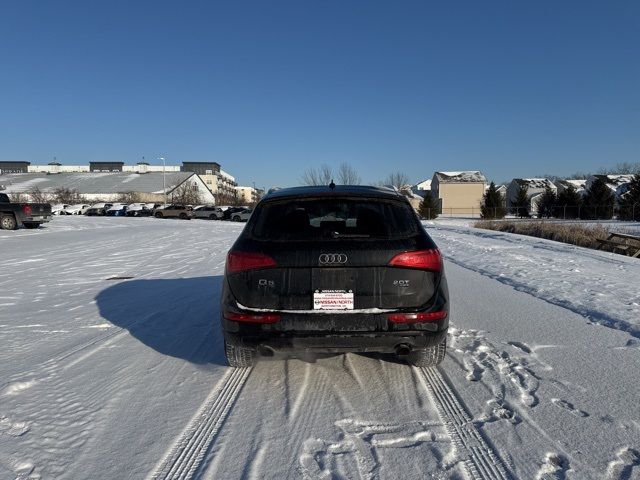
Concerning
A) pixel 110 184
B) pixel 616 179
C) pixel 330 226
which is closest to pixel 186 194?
pixel 110 184

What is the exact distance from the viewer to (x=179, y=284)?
831 centimetres

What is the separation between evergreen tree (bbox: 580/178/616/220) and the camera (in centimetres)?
5122

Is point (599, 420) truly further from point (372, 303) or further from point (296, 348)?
point (296, 348)

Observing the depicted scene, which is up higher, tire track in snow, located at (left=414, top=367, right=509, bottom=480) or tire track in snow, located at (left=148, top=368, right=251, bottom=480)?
tire track in snow, located at (left=148, top=368, right=251, bottom=480)

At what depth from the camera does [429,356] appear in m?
3.74

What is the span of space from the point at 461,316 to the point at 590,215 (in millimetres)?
55272

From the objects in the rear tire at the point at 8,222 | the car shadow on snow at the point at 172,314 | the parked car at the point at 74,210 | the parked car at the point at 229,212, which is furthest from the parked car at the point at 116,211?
the car shadow on snow at the point at 172,314

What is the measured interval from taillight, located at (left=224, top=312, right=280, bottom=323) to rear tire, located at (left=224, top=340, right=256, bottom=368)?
16.6 inches

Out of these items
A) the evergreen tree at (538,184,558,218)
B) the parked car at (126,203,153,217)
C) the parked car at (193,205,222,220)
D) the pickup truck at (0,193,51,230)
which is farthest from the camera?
the evergreen tree at (538,184,558,218)

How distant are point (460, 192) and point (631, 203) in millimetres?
28742

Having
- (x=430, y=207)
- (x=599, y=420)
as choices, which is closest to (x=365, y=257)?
(x=599, y=420)

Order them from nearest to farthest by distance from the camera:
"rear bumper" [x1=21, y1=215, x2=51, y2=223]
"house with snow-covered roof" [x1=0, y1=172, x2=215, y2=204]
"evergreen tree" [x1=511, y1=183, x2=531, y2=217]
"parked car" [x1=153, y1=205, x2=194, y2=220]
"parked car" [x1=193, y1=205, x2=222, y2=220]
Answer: "rear bumper" [x1=21, y1=215, x2=51, y2=223]
"parked car" [x1=153, y1=205, x2=194, y2=220]
"parked car" [x1=193, y1=205, x2=222, y2=220]
"evergreen tree" [x1=511, y1=183, x2=531, y2=217]
"house with snow-covered roof" [x1=0, y1=172, x2=215, y2=204]

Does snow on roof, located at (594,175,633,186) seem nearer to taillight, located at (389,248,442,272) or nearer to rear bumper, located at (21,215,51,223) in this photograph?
rear bumper, located at (21,215,51,223)

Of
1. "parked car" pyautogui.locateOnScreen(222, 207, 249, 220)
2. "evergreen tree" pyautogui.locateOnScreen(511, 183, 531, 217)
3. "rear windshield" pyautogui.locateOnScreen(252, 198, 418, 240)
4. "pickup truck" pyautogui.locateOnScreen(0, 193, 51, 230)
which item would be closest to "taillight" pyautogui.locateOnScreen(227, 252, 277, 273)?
"rear windshield" pyautogui.locateOnScreen(252, 198, 418, 240)
